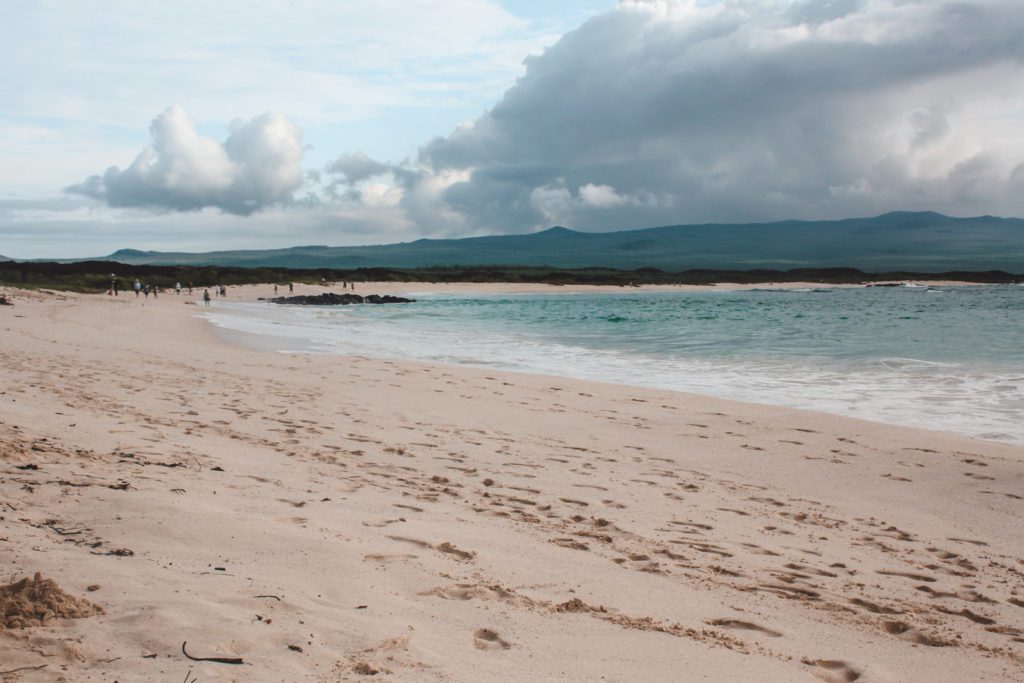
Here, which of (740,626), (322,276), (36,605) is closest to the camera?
(36,605)

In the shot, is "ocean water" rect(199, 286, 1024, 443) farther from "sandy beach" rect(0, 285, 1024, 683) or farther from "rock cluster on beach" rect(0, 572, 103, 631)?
"rock cluster on beach" rect(0, 572, 103, 631)

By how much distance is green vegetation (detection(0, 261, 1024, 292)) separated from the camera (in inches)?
2630

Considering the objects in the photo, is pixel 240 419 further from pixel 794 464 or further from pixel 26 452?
pixel 794 464

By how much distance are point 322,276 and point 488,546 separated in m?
104

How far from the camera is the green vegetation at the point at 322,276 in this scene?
219 ft

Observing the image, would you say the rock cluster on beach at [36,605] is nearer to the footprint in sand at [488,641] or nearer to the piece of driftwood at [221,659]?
the piece of driftwood at [221,659]

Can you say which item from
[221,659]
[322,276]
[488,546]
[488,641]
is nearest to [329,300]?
[322,276]

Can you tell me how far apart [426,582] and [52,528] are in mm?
2115

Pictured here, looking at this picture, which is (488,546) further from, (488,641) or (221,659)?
(221,659)

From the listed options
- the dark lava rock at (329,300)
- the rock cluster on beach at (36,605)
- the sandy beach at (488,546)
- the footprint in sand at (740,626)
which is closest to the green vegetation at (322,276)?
the dark lava rock at (329,300)

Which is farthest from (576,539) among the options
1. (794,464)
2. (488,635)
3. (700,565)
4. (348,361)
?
(348,361)

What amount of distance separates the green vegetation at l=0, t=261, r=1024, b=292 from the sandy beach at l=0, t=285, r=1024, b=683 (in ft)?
187

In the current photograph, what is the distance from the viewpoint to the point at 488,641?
3227 millimetres

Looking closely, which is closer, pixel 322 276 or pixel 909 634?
pixel 909 634
